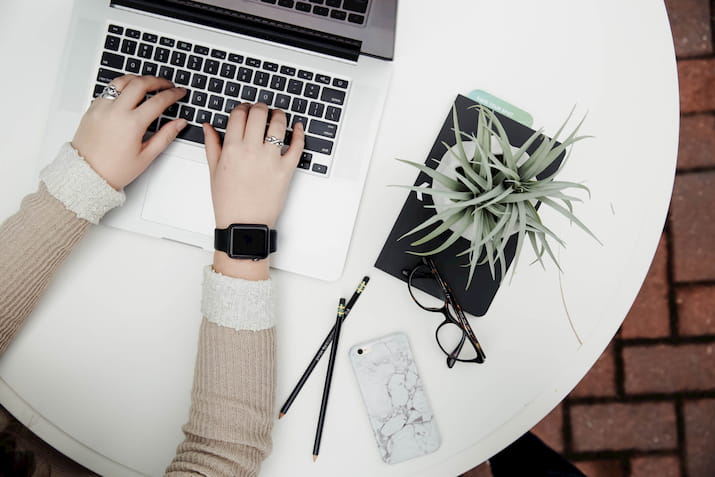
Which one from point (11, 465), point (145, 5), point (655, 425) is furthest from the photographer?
point (655, 425)

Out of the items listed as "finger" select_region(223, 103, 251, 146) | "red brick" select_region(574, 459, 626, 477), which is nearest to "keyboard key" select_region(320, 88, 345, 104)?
"finger" select_region(223, 103, 251, 146)

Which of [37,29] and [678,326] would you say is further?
[678,326]

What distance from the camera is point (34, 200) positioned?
2.20 ft

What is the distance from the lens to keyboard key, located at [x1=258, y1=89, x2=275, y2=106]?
2.28 feet

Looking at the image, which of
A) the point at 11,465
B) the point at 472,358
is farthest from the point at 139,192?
the point at 472,358

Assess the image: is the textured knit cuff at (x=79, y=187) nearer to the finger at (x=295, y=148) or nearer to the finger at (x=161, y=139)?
the finger at (x=161, y=139)

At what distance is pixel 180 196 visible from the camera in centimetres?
71

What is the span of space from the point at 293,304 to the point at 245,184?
0.56 ft

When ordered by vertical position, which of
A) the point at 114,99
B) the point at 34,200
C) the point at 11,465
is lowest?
the point at 11,465

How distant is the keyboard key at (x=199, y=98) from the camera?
0.70m

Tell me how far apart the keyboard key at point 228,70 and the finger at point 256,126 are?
0.21 feet

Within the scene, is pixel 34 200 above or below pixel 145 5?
below

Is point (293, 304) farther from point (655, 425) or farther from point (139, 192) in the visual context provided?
point (655, 425)

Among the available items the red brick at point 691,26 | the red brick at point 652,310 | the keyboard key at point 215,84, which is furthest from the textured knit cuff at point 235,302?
the red brick at point 691,26
